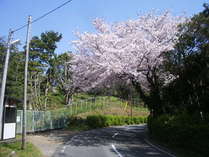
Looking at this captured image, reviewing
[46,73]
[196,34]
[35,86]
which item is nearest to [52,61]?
[46,73]

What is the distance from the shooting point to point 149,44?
1752 centimetres

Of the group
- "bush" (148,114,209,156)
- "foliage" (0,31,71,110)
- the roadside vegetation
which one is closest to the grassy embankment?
"foliage" (0,31,71,110)

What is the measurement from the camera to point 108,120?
3497cm

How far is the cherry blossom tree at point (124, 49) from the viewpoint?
688 inches

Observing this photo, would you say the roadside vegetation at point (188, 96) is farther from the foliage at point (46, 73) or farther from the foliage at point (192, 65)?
the foliage at point (46, 73)

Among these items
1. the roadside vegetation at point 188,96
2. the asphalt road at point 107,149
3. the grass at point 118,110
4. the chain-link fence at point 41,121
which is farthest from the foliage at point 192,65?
the grass at point 118,110

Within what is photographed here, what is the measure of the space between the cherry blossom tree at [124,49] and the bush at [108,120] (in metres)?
11.4

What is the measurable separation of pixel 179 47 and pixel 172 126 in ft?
19.3

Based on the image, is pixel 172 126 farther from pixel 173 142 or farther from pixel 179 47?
pixel 179 47

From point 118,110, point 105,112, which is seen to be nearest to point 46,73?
point 105,112

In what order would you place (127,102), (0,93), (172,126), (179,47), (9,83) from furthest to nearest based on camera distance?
(127,102), (9,83), (179,47), (172,126), (0,93)

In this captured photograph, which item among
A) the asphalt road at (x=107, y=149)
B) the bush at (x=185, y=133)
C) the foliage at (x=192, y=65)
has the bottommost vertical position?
the asphalt road at (x=107, y=149)

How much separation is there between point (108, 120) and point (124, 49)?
1908 centimetres

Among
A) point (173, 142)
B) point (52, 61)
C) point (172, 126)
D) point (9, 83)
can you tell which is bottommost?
point (173, 142)
